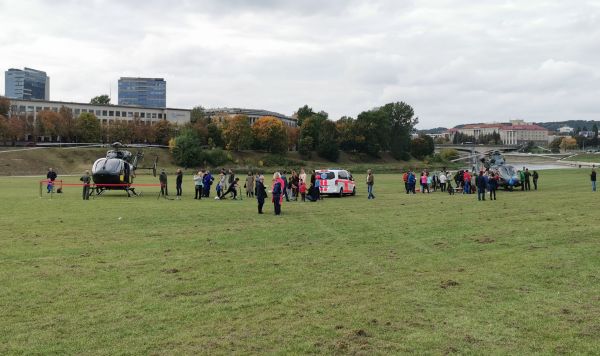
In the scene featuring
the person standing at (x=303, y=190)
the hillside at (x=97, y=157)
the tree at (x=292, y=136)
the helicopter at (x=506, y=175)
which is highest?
the tree at (x=292, y=136)

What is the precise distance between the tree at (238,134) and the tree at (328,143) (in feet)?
57.9

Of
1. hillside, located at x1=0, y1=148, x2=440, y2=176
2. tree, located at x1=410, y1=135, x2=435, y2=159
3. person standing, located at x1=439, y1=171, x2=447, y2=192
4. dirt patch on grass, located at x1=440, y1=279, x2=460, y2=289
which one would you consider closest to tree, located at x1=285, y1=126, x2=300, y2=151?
hillside, located at x1=0, y1=148, x2=440, y2=176

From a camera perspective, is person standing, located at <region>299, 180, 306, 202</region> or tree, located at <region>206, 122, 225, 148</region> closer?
person standing, located at <region>299, 180, 306, 202</region>

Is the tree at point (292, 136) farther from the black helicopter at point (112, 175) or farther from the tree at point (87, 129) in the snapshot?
the black helicopter at point (112, 175)

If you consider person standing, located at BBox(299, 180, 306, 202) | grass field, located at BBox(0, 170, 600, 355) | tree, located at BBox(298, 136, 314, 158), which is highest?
tree, located at BBox(298, 136, 314, 158)

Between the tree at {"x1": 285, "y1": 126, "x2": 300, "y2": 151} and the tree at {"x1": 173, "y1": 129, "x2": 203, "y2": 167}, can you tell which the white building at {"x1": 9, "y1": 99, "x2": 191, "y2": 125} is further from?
the tree at {"x1": 173, "y1": 129, "x2": 203, "y2": 167}

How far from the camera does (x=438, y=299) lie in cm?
923

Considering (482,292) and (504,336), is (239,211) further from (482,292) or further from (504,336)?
(504,336)

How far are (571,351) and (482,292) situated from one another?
2.83 metres

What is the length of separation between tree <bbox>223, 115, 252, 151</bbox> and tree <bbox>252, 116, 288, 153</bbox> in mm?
3218

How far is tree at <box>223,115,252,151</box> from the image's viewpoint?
373ft

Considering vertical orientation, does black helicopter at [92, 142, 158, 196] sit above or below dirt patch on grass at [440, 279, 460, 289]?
above

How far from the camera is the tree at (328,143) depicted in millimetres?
124500

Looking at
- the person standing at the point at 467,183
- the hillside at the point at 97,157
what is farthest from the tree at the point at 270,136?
the person standing at the point at 467,183
